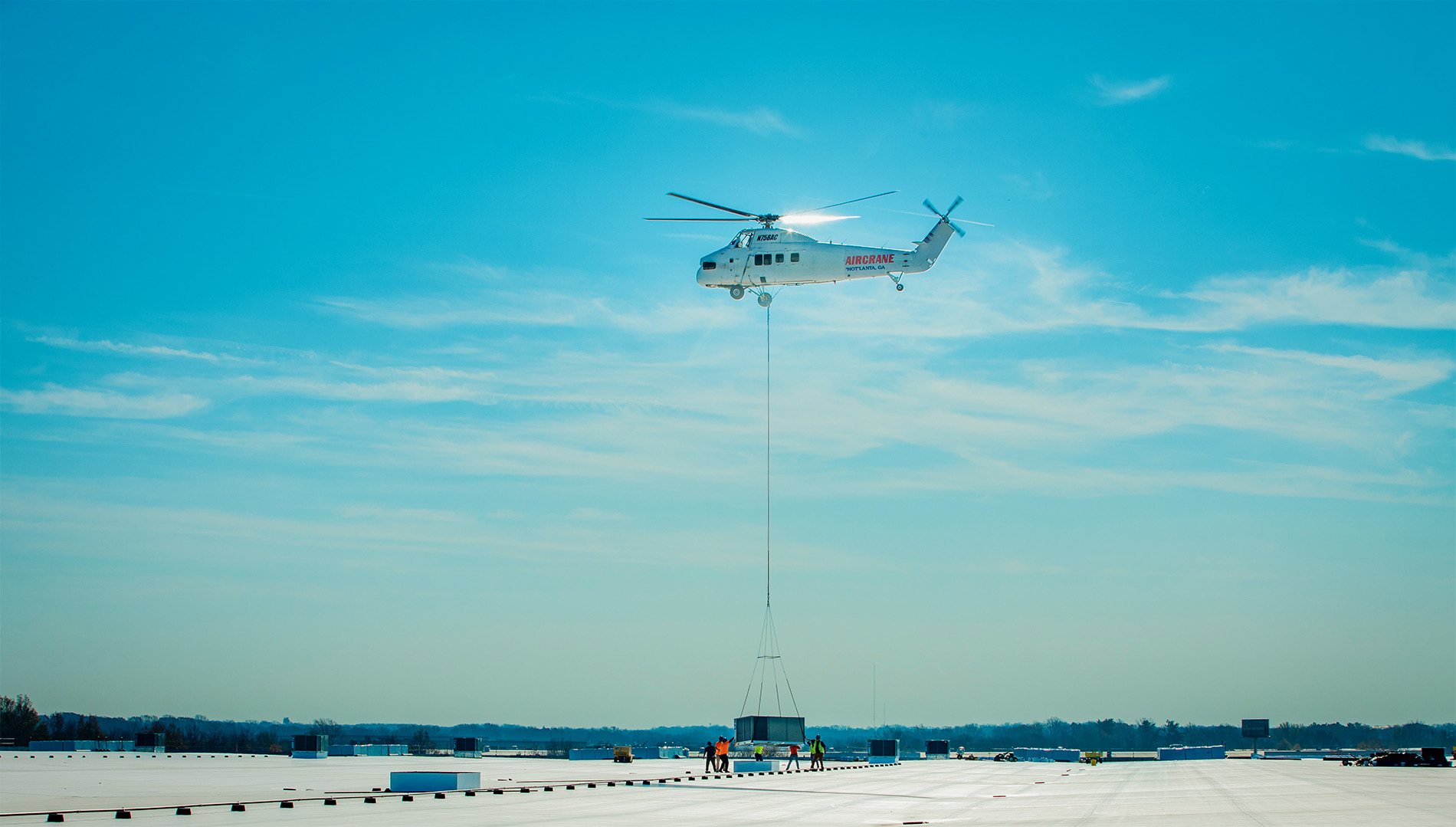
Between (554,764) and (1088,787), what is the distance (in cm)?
2798

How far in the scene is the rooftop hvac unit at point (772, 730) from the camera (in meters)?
53.9

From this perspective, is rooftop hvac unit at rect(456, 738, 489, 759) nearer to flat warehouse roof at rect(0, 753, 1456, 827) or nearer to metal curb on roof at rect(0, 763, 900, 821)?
flat warehouse roof at rect(0, 753, 1456, 827)

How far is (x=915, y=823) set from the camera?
24203mm

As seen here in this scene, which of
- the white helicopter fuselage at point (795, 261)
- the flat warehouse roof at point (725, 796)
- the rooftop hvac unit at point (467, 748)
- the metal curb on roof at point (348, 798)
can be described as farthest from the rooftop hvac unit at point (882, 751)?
the white helicopter fuselage at point (795, 261)

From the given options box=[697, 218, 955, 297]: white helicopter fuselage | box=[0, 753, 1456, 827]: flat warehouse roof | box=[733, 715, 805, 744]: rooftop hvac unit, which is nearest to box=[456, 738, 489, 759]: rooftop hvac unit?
box=[0, 753, 1456, 827]: flat warehouse roof

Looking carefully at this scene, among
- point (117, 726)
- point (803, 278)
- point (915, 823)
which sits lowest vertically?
point (117, 726)

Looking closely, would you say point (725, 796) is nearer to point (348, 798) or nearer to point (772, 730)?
point (348, 798)

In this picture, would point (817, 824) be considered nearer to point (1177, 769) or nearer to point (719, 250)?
point (719, 250)

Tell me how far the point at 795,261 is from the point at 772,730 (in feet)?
74.9

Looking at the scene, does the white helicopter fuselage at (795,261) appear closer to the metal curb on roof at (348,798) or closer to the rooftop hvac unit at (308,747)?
the metal curb on roof at (348,798)

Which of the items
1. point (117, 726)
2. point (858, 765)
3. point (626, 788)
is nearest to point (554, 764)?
point (858, 765)

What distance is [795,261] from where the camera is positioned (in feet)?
156

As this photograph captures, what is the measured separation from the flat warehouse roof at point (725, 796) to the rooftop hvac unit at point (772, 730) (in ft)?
9.68

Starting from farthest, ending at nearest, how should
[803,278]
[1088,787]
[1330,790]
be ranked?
[803,278] → [1088,787] → [1330,790]
